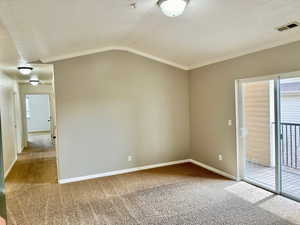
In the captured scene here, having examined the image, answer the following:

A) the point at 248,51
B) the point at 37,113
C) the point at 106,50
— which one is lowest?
the point at 37,113

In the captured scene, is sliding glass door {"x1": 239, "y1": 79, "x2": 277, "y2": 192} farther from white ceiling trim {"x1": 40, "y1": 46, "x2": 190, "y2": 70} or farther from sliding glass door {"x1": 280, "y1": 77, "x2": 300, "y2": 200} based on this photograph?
white ceiling trim {"x1": 40, "y1": 46, "x2": 190, "y2": 70}

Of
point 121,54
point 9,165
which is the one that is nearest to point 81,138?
point 121,54

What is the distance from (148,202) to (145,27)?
2870 mm

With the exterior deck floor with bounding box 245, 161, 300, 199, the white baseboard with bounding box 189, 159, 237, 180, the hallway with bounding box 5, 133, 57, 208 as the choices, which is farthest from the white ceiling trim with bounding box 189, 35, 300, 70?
the hallway with bounding box 5, 133, 57, 208

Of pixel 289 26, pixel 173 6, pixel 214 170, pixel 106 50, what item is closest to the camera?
pixel 173 6

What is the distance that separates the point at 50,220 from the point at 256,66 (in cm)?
414

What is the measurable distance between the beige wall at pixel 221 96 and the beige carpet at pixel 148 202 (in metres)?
0.64

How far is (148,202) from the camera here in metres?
3.51

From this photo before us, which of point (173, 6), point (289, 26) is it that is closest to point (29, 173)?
point (173, 6)

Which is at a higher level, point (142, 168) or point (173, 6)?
point (173, 6)

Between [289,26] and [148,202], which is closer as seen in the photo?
[289,26]

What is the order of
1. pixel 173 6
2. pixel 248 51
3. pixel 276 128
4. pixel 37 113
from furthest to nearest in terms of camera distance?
1. pixel 37 113
2. pixel 248 51
3. pixel 276 128
4. pixel 173 6

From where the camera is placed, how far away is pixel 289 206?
322cm

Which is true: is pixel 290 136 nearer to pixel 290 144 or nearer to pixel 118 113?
pixel 290 144
